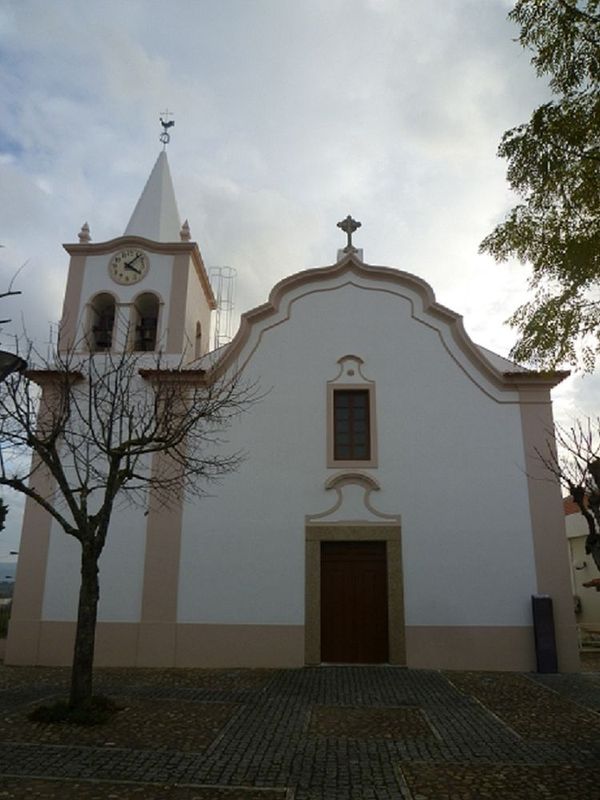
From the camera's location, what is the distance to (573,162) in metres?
6.90

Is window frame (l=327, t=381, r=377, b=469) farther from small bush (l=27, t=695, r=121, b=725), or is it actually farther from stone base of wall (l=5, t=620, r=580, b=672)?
small bush (l=27, t=695, r=121, b=725)

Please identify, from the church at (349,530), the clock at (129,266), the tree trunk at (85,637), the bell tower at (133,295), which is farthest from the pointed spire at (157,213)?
the tree trunk at (85,637)

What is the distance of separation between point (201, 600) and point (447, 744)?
21.5ft

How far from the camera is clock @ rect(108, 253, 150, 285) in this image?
604 inches

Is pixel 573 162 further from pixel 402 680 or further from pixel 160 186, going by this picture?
pixel 160 186

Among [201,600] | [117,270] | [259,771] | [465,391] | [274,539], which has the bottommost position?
[259,771]

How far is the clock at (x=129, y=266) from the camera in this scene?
→ 15.4m

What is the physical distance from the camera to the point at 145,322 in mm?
15562

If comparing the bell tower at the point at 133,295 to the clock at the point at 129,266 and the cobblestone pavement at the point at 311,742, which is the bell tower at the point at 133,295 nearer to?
the clock at the point at 129,266

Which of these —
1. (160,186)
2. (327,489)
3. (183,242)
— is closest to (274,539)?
(327,489)

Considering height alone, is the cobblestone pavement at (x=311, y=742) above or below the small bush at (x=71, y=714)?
below

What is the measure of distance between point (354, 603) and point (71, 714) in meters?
6.32

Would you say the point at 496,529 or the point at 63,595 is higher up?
the point at 496,529

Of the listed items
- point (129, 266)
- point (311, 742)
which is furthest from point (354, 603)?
point (129, 266)
